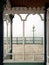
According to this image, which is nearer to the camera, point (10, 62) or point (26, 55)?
point (10, 62)

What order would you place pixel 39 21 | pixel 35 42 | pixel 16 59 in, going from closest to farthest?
1. pixel 16 59
2. pixel 39 21
3. pixel 35 42

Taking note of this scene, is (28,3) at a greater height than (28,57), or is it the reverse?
(28,3)

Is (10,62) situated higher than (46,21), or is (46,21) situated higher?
(46,21)

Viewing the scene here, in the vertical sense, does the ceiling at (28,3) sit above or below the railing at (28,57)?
above

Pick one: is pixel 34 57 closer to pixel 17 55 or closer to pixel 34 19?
pixel 17 55

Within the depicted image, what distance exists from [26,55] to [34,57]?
0.54 meters

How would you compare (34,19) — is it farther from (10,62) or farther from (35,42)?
(35,42)

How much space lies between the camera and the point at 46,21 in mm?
8375

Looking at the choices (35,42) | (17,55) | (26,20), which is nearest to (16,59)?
(17,55)

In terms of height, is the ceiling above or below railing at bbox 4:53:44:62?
above

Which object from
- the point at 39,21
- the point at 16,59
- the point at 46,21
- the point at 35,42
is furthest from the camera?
the point at 35,42

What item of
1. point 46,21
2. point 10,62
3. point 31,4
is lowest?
point 10,62

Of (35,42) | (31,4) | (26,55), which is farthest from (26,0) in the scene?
(35,42)

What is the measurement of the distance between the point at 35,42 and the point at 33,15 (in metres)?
3.79
